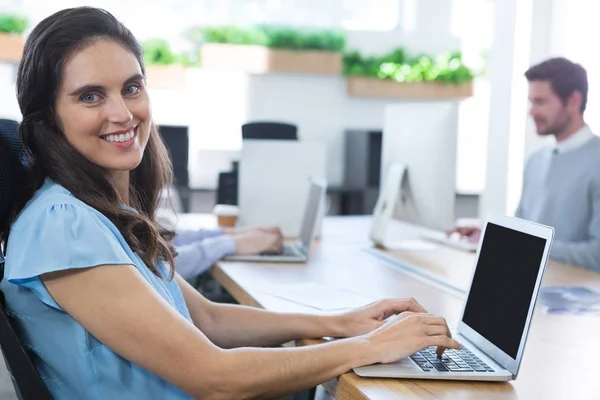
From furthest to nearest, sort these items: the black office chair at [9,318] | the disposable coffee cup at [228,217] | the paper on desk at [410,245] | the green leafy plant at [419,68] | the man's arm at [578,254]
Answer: the green leafy plant at [419,68] → the disposable coffee cup at [228,217] → the paper on desk at [410,245] → the man's arm at [578,254] → the black office chair at [9,318]

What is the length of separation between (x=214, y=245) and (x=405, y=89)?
163 inches

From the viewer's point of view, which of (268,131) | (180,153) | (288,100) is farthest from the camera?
(288,100)

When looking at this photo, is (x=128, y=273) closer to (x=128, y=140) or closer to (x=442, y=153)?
(x=128, y=140)

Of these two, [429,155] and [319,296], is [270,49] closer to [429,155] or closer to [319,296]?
[429,155]

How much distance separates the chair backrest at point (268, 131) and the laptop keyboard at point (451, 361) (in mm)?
4153

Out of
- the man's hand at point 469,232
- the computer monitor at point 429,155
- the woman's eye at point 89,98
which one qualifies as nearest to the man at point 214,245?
the computer monitor at point 429,155

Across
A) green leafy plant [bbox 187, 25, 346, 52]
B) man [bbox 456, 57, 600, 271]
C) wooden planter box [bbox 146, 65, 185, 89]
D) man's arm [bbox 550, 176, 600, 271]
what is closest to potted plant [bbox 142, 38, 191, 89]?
wooden planter box [bbox 146, 65, 185, 89]

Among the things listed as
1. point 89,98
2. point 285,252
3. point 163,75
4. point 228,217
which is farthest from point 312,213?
point 163,75

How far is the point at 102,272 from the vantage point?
1.18m

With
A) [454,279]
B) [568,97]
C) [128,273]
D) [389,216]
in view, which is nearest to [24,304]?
[128,273]

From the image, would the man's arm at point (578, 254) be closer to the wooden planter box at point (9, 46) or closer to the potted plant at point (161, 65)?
the potted plant at point (161, 65)

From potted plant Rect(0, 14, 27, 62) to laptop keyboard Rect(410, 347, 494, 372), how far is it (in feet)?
16.3

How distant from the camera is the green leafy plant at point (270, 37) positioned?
6011mm

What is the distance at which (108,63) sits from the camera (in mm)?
1338
